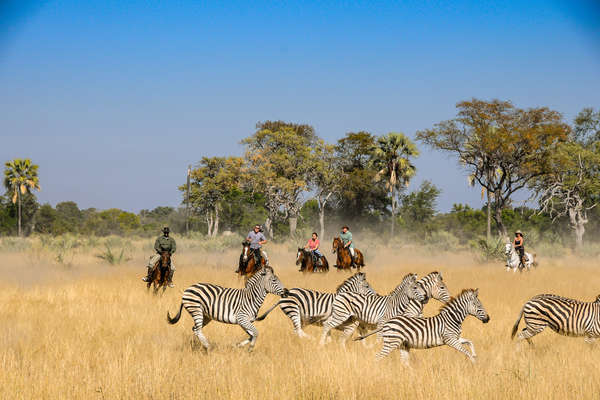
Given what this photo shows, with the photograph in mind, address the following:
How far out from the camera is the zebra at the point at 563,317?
8.42 m

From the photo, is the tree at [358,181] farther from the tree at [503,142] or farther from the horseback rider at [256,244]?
the horseback rider at [256,244]

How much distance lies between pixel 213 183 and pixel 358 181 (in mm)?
15167

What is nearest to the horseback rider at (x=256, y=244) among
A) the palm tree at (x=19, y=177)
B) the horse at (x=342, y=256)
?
the horse at (x=342, y=256)

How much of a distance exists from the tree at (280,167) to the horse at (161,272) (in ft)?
123

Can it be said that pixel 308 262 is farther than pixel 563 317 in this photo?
Yes

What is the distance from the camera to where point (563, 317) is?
28.1ft

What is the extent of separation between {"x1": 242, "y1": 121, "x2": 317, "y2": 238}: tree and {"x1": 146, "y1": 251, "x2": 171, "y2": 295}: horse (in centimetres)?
3737

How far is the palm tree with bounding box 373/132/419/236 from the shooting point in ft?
170

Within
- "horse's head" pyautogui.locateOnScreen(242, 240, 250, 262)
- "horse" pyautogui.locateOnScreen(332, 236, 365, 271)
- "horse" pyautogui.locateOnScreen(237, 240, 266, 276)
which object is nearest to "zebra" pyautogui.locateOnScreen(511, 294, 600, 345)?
"horse" pyautogui.locateOnScreen(237, 240, 266, 276)

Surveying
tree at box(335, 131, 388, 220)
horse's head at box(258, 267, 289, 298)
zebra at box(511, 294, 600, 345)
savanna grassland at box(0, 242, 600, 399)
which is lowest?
savanna grassland at box(0, 242, 600, 399)

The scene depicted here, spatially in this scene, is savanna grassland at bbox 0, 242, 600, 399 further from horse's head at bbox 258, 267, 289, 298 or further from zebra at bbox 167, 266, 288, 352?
horse's head at bbox 258, 267, 289, 298

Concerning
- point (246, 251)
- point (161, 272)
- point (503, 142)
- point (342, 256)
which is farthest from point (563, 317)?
point (503, 142)

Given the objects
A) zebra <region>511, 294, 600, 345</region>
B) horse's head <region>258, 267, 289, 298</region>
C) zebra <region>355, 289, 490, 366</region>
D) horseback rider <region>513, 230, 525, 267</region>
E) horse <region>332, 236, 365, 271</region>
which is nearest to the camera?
zebra <region>355, 289, 490, 366</region>

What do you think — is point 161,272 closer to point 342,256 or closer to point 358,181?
point 342,256
